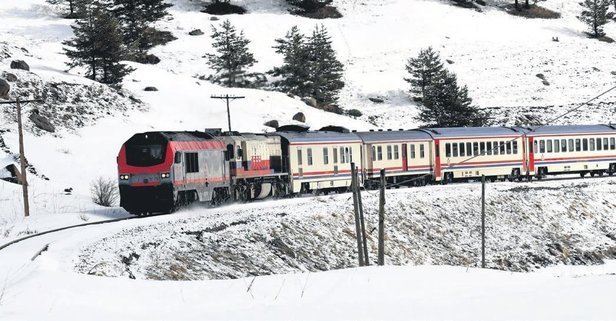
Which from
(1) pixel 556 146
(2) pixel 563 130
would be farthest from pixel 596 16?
(1) pixel 556 146

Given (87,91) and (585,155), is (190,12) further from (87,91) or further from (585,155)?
(585,155)

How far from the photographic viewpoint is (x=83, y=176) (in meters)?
48.1

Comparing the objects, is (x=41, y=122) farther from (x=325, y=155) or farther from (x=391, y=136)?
(x=391, y=136)

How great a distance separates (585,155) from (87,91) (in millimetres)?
34700

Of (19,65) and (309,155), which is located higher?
(19,65)

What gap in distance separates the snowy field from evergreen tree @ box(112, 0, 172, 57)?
2.70 m

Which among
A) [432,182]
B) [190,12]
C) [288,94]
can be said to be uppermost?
[190,12]

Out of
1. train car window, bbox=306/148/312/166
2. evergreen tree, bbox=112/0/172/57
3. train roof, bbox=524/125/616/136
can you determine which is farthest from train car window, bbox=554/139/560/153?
evergreen tree, bbox=112/0/172/57

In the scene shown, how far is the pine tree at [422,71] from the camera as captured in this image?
8606cm

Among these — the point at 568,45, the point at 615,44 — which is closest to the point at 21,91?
the point at 568,45

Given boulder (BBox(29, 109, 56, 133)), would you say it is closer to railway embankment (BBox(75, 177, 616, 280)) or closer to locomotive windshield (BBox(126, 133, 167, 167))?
railway embankment (BBox(75, 177, 616, 280))

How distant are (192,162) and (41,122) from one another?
25.1 metres

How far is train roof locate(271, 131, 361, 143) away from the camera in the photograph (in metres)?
40.0

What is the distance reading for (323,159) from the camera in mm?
41250
